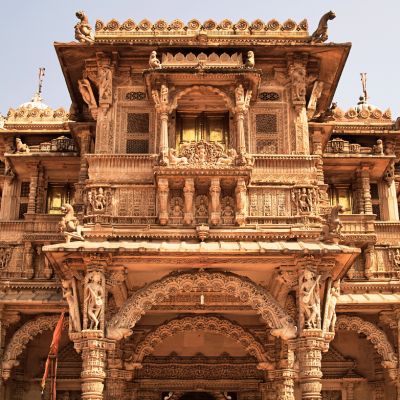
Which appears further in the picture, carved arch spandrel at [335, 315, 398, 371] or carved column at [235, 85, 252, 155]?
carved arch spandrel at [335, 315, 398, 371]

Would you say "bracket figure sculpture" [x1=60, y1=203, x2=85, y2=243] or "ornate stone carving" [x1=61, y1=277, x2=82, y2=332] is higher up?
"bracket figure sculpture" [x1=60, y1=203, x2=85, y2=243]

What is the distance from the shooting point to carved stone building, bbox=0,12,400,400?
1675 centimetres

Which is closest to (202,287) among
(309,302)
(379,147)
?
(309,302)

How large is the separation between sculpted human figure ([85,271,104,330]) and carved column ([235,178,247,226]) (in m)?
3.91

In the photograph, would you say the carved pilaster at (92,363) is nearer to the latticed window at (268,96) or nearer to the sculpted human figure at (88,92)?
the sculpted human figure at (88,92)

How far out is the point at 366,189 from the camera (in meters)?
25.3

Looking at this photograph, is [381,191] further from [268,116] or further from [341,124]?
[268,116]

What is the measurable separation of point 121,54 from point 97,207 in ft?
16.1

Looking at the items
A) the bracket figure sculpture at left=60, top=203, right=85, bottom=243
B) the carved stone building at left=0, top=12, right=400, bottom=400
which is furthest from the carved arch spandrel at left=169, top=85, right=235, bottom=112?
the bracket figure sculpture at left=60, top=203, right=85, bottom=243

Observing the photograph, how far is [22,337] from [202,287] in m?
7.80

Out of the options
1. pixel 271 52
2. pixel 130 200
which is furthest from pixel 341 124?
pixel 130 200

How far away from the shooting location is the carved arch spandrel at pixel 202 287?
16.6m

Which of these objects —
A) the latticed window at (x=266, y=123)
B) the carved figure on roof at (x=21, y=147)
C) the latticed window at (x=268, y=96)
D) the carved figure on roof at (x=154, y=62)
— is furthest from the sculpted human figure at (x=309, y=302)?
the carved figure on roof at (x=21, y=147)

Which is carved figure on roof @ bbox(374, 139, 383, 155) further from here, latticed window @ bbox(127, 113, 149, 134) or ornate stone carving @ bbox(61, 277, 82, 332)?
ornate stone carving @ bbox(61, 277, 82, 332)
